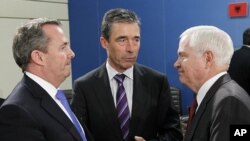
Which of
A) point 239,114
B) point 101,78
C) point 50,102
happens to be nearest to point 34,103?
point 50,102

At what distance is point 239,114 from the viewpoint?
4.76 feet

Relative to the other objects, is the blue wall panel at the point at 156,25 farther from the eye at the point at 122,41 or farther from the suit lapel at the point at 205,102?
the suit lapel at the point at 205,102

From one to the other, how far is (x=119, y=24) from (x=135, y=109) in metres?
0.47

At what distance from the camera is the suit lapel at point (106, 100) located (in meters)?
2.09

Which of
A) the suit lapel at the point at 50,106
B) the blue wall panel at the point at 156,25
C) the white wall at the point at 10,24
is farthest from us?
the white wall at the point at 10,24

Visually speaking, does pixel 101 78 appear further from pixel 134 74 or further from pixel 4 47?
pixel 4 47

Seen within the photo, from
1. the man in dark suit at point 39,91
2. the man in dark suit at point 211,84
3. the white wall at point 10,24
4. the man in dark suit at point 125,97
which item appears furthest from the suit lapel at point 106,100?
the white wall at point 10,24

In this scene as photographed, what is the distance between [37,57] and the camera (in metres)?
1.65

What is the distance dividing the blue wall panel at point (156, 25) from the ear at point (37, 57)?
129 inches

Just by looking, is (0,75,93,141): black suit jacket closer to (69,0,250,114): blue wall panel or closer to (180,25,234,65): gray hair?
(180,25,234,65): gray hair

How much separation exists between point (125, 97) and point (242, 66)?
7.51ft

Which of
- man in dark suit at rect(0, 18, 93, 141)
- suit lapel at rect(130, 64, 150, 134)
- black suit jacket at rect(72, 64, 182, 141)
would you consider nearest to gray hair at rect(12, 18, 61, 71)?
man in dark suit at rect(0, 18, 93, 141)

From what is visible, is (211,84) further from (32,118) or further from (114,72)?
(32,118)

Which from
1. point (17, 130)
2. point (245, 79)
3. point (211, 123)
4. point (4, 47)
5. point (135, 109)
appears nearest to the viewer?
point (17, 130)
